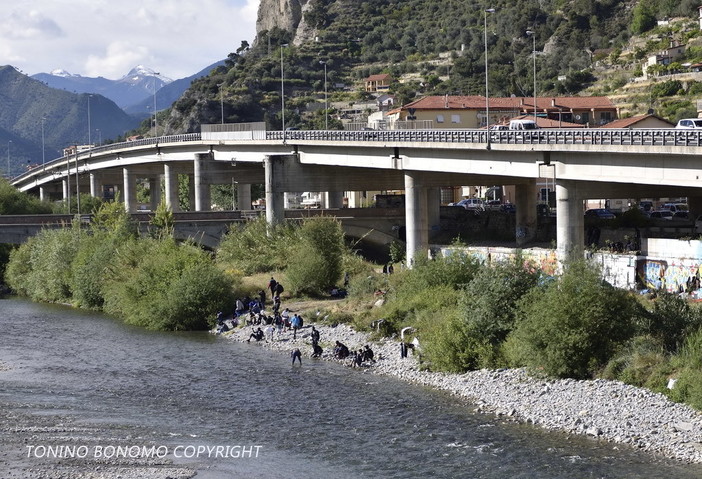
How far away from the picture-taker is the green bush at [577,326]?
1539 inches

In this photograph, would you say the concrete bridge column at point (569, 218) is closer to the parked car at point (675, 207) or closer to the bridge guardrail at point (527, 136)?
the bridge guardrail at point (527, 136)

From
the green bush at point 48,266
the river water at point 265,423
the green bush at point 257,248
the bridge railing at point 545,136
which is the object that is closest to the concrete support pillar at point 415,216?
the bridge railing at point 545,136

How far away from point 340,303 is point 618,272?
1477cm

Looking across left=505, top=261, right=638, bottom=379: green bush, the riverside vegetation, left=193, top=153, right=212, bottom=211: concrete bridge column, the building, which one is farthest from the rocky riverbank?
the building

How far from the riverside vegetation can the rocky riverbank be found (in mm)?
674

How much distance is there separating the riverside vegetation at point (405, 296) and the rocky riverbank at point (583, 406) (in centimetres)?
67

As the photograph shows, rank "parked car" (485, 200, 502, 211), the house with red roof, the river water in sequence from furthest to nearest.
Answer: the house with red roof < "parked car" (485, 200, 502, 211) < the river water

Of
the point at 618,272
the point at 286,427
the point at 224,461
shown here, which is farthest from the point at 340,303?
the point at 224,461

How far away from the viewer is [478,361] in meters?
43.1

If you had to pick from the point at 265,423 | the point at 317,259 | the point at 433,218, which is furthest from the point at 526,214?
the point at 265,423

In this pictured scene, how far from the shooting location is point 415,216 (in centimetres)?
6944

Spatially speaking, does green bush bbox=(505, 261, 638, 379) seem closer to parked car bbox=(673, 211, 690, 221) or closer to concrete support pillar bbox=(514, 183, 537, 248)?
concrete support pillar bbox=(514, 183, 537, 248)

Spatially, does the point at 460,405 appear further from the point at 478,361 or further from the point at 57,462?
the point at 57,462

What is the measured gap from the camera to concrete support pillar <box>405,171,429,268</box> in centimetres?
6938
